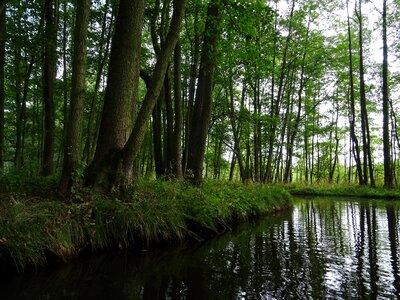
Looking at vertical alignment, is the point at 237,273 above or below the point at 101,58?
below

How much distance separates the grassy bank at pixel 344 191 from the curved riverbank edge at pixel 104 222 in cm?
1243

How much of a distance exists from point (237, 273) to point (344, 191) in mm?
17535

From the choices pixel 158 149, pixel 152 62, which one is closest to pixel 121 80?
pixel 158 149

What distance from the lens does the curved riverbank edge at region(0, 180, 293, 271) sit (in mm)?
4406

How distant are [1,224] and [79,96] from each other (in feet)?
9.40

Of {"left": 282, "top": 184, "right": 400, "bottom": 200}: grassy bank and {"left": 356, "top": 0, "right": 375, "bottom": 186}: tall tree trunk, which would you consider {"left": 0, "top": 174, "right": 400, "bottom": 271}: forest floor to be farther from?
{"left": 356, "top": 0, "right": 375, "bottom": 186}: tall tree trunk

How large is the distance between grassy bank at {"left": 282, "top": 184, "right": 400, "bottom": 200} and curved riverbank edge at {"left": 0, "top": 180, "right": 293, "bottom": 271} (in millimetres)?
12428

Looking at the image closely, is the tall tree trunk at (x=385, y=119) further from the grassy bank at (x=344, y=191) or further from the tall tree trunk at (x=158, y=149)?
the tall tree trunk at (x=158, y=149)

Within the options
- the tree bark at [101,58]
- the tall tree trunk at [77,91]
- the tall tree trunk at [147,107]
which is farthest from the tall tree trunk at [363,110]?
the tall tree trunk at [77,91]

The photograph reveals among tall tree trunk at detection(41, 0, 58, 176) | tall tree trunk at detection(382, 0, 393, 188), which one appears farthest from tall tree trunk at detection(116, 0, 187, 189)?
tall tree trunk at detection(382, 0, 393, 188)

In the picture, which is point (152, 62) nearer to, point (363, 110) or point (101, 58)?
point (101, 58)

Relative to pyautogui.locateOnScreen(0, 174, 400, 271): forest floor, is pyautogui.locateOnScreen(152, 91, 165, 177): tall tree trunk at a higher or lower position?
higher

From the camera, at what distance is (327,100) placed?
2748cm

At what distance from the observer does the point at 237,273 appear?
461 cm
